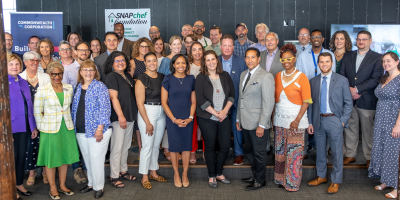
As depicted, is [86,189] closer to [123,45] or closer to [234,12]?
[123,45]

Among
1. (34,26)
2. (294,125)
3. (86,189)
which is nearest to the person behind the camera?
(294,125)

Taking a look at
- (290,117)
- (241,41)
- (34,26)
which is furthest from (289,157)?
(34,26)

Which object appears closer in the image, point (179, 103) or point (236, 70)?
point (179, 103)

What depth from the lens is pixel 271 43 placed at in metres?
4.10

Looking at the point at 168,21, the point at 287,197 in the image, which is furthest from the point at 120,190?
the point at 168,21

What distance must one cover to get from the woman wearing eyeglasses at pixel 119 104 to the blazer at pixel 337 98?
216 centimetres

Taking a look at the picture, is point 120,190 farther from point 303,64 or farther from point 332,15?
point 332,15

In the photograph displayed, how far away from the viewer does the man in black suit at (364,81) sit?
3867 mm

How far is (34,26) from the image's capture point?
5.79 meters

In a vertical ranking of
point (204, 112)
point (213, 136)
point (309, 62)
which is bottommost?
point (213, 136)

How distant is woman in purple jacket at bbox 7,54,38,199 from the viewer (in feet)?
10.8

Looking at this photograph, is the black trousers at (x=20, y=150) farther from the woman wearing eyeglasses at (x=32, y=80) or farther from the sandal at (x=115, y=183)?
the sandal at (x=115, y=183)

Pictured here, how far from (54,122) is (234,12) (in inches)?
210

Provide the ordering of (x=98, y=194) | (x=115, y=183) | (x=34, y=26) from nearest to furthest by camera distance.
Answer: (x=98, y=194) < (x=115, y=183) < (x=34, y=26)
